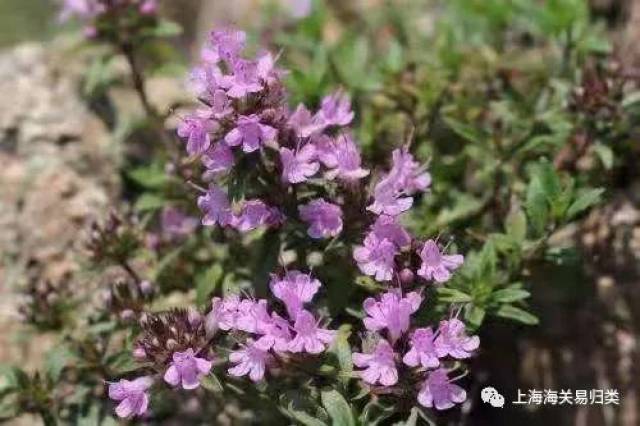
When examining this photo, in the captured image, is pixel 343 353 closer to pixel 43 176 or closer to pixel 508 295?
pixel 508 295

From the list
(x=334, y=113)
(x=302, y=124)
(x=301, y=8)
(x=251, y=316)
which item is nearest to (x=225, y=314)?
(x=251, y=316)

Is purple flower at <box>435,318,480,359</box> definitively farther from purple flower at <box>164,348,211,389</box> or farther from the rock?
the rock

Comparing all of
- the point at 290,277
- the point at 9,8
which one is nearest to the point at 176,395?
the point at 290,277

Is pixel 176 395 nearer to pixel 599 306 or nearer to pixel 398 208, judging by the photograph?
pixel 398 208

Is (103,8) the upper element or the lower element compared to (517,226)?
upper

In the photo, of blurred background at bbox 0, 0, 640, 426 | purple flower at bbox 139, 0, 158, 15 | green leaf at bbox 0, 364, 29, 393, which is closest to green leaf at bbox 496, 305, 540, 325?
blurred background at bbox 0, 0, 640, 426

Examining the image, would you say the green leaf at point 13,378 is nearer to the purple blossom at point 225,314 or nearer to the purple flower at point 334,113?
the purple blossom at point 225,314

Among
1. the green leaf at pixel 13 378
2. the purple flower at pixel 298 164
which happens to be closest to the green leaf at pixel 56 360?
the green leaf at pixel 13 378

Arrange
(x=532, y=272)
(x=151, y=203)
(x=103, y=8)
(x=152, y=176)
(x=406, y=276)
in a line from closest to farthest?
(x=406, y=276)
(x=532, y=272)
(x=151, y=203)
(x=152, y=176)
(x=103, y=8)
